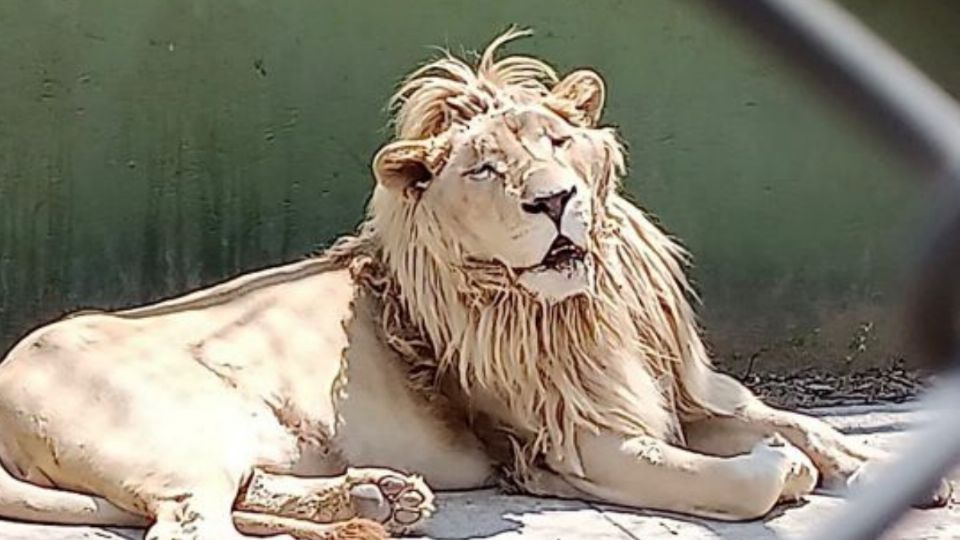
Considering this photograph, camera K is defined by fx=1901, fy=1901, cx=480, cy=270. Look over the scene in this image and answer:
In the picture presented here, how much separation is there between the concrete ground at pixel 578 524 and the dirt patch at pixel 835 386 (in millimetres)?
857

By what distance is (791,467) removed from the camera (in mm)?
3074

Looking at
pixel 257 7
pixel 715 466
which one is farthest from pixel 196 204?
pixel 715 466

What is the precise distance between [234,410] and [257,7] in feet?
3.33

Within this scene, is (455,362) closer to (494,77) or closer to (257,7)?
(494,77)

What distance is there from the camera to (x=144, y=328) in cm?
317

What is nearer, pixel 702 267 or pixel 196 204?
pixel 196 204

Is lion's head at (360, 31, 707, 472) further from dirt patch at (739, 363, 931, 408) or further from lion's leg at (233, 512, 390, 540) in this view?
dirt patch at (739, 363, 931, 408)

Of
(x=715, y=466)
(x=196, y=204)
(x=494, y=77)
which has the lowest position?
(x=715, y=466)

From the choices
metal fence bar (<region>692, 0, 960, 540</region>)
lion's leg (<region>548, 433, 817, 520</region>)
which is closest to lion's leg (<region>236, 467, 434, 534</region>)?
lion's leg (<region>548, 433, 817, 520</region>)

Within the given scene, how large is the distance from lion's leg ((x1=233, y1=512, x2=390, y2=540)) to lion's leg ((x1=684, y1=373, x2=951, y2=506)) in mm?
648

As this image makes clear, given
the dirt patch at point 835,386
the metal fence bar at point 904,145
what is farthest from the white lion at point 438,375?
the metal fence bar at point 904,145

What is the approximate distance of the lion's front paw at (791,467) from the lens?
3.07 meters

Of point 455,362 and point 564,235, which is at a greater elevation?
point 564,235

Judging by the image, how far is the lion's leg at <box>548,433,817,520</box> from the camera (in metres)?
3.02
